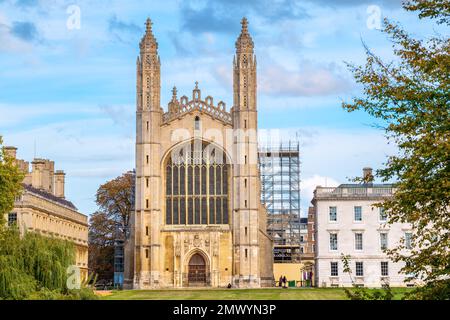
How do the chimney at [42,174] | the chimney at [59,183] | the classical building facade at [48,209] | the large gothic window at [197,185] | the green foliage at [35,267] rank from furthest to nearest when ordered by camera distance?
the chimney at [59,183] → the chimney at [42,174] → the large gothic window at [197,185] → the classical building facade at [48,209] → the green foliage at [35,267]

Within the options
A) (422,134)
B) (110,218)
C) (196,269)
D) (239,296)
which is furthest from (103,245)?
(422,134)

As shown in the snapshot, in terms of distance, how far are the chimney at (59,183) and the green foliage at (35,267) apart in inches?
1797

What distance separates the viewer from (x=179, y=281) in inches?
2667

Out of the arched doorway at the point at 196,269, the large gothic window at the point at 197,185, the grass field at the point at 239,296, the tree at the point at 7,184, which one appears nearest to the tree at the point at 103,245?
the large gothic window at the point at 197,185

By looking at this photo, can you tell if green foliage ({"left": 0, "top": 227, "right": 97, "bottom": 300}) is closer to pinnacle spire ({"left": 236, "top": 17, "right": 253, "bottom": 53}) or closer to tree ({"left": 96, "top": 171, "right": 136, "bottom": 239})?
pinnacle spire ({"left": 236, "top": 17, "right": 253, "bottom": 53})

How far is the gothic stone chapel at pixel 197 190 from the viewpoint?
6750 centimetres

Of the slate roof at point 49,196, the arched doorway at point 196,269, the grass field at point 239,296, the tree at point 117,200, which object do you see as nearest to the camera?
the grass field at point 239,296

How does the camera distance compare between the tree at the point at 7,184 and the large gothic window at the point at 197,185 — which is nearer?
the tree at the point at 7,184

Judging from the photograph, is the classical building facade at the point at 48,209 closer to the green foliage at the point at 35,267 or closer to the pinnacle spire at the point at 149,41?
the pinnacle spire at the point at 149,41

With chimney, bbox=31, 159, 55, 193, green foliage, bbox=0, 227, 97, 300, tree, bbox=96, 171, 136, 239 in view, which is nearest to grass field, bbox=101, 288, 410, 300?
green foliage, bbox=0, 227, 97, 300

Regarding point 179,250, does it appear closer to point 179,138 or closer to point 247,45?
point 179,138
